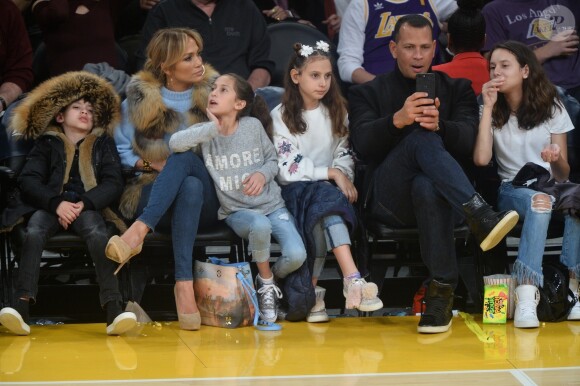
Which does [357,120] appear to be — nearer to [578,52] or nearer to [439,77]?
Answer: [439,77]

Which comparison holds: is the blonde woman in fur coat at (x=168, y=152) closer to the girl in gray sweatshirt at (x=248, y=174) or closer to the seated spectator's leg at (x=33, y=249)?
the girl in gray sweatshirt at (x=248, y=174)

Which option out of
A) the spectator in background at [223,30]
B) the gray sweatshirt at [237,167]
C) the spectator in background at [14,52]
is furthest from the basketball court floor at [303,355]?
the spectator in background at [223,30]

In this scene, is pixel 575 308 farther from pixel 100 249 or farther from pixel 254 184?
pixel 100 249

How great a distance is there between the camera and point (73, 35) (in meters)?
7.26

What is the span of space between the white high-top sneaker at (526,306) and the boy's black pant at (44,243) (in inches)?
77.6

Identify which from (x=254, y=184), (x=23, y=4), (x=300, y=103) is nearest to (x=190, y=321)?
(x=254, y=184)

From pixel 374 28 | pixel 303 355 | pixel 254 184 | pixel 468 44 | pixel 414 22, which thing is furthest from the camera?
pixel 374 28

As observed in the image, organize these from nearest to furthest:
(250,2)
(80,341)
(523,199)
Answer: (80,341) < (523,199) < (250,2)

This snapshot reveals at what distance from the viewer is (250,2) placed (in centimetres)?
729

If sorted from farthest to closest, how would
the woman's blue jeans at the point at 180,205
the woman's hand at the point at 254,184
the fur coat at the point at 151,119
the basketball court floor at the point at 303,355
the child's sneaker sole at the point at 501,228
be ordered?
the fur coat at the point at 151,119, the woman's hand at the point at 254,184, the woman's blue jeans at the point at 180,205, the child's sneaker sole at the point at 501,228, the basketball court floor at the point at 303,355

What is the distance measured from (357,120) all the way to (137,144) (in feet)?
3.89

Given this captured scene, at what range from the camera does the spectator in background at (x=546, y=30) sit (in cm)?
737

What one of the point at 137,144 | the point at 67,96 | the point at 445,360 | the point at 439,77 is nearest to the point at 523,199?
the point at 439,77

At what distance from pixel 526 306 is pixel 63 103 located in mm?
2611
